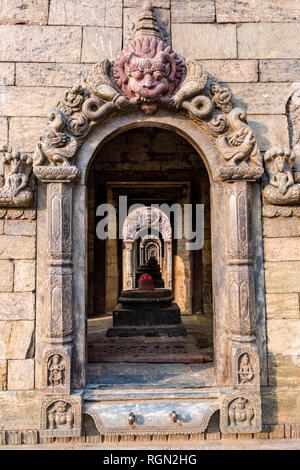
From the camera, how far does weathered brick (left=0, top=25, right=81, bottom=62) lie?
3176mm

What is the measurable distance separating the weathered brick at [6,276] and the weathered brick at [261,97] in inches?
108

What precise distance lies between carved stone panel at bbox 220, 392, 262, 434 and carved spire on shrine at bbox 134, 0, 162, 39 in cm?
348

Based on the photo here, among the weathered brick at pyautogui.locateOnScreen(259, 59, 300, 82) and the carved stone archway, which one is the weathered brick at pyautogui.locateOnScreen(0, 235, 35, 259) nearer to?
the carved stone archway

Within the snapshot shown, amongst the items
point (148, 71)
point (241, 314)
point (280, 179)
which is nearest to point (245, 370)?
point (241, 314)

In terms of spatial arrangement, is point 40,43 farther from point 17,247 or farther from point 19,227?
point 17,247

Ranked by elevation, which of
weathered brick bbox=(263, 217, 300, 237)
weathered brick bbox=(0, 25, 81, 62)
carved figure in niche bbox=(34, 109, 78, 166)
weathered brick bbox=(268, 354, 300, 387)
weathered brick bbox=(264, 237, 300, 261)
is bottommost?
weathered brick bbox=(268, 354, 300, 387)

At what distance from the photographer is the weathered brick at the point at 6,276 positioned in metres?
3.05

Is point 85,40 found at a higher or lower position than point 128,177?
higher

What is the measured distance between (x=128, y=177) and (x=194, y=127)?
2.97 metres

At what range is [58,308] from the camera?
2.92 meters

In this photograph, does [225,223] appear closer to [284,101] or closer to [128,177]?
[284,101]

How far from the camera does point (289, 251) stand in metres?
3.16

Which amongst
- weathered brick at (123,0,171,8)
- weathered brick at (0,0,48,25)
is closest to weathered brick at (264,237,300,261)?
weathered brick at (123,0,171,8)
